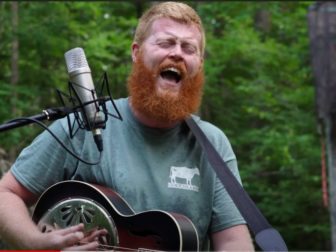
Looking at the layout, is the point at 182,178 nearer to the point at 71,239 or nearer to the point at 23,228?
the point at 71,239

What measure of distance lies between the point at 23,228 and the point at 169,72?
82 centimetres

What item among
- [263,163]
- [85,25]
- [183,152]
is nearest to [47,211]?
[183,152]

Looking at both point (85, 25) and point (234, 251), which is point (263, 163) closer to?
point (85, 25)

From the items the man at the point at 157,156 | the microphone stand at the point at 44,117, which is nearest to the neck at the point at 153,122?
the man at the point at 157,156

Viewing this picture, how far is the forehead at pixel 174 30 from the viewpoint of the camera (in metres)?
3.10

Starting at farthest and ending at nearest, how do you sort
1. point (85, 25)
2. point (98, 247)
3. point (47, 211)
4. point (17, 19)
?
point (85, 25), point (17, 19), point (47, 211), point (98, 247)

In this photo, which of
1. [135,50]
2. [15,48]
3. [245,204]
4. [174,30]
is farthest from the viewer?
[15,48]

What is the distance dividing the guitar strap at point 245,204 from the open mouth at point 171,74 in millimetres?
208

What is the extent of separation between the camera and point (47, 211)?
3033 millimetres

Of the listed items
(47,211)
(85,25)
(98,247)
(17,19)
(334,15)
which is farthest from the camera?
(85,25)

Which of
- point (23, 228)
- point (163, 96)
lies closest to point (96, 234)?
point (23, 228)

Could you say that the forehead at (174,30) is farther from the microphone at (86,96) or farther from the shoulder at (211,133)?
the microphone at (86,96)

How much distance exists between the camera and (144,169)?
3.00 meters

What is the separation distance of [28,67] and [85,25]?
0.98 metres
